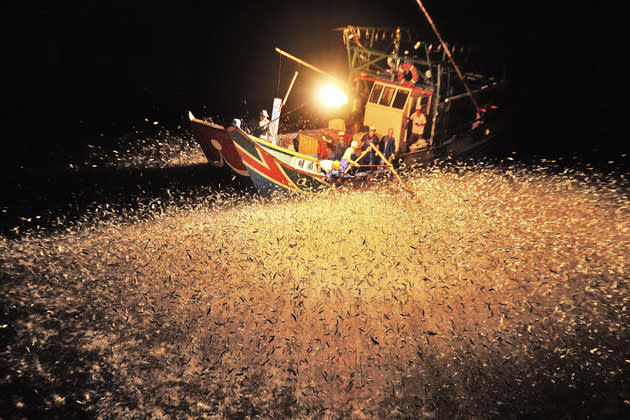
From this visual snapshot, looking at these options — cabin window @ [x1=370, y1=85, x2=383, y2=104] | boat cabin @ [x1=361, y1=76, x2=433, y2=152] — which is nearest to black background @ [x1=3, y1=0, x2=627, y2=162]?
boat cabin @ [x1=361, y1=76, x2=433, y2=152]

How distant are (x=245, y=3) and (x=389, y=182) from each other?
23.2 meters

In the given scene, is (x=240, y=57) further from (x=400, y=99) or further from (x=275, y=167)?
(x=275, y=167)

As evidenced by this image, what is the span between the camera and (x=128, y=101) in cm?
2094

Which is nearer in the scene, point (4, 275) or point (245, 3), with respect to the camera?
point (4, 275)

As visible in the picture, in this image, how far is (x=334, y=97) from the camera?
41.2 ft

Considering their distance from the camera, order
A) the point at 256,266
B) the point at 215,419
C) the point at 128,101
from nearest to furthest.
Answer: the point at 215,419 < the point at 256,266 < the point at 128,101

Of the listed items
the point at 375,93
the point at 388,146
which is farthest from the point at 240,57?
the point at 388,146

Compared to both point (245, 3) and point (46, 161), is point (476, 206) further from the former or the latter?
point (245, 3)

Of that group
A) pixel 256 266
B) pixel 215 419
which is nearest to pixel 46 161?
pixel 256 266

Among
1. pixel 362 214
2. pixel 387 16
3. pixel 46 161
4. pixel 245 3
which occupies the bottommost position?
pixel 362 214

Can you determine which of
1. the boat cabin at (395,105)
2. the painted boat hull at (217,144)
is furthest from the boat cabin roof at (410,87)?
the painted boat hull at (217,144)

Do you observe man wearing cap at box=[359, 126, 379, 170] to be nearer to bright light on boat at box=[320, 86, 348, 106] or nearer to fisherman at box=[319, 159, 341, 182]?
fisherman at box=[319, 159, 341, 182]

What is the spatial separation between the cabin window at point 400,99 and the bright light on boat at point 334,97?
1.57m

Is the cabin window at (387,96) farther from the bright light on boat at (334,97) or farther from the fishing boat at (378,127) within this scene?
the bright light on boat at (334,97)
